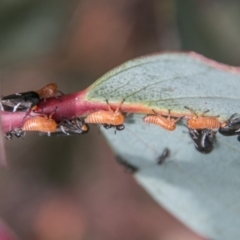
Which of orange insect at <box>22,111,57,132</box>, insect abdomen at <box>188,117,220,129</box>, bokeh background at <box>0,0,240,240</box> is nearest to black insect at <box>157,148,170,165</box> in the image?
insect abdomen at <box>188,117,220,129</box>

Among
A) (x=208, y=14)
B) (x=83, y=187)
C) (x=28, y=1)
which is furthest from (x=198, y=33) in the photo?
(x=83, y=187)

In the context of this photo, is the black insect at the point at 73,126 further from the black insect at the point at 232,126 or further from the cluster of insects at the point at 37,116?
the black insect at the point at 232,126

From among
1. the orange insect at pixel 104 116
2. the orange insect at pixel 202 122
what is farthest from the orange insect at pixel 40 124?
the orange insect at pixel 202 122

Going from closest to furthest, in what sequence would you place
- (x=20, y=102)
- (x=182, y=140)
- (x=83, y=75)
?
1. (x=20, y=102)
2. (x=182, y=140)
3. (x=83, y=75)

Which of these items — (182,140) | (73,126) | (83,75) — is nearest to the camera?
(73,126)

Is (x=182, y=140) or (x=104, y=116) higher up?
(x=104, y=116)

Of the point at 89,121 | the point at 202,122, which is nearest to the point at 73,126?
the point at 89,121

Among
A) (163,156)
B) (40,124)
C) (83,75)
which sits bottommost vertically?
(83,75)

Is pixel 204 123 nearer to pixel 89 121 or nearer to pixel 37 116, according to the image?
pixel 89 121
